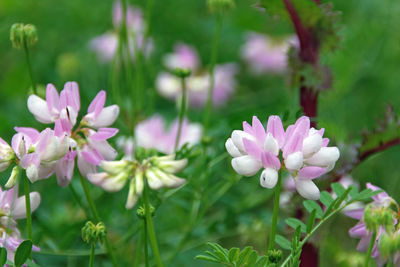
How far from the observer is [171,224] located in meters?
1.57

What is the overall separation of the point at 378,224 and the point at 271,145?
151 millimetres

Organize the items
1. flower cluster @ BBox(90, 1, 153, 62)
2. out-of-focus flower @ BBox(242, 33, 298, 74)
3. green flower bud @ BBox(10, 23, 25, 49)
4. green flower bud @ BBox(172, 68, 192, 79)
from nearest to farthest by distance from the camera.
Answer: green flower bud @ BBox(10, 23, 25, 49)
green flower bud @ BBox(172, 68, 192, 79)
flower cluster @ BBox(90, 1, 153, 62)
out-of-focus flower @ BBox(242, 33, 298, 74)

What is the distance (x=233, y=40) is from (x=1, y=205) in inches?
81.0

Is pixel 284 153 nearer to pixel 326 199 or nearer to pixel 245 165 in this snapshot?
pixel 245 165

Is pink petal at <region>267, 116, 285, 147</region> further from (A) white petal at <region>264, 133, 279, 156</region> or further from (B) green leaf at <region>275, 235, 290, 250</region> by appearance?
(B) green leaf at <region>275, 235, 290, 250</region>

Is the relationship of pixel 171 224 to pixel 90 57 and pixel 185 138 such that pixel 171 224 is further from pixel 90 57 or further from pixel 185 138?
pixel 90 57

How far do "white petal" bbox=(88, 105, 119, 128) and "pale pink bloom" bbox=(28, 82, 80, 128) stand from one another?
3cm

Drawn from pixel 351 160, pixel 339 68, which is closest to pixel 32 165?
pixel 351 160

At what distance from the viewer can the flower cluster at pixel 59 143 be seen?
0.82 m

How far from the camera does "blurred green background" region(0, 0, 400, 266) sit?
133 cm

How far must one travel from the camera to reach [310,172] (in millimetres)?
812

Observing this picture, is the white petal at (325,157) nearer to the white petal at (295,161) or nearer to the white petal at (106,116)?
the white petal at (295,161)

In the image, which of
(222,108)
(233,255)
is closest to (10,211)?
(233,255)

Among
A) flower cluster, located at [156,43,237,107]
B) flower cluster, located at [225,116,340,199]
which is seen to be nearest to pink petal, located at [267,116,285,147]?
flower cluster, located at [225,116,340,199]
